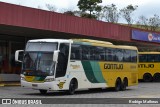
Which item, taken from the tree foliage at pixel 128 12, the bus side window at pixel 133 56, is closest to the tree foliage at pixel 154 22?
the tree foliage at pixel 128 12

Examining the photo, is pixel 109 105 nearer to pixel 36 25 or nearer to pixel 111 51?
pixel 111 51

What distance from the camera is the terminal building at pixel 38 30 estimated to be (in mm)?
28077

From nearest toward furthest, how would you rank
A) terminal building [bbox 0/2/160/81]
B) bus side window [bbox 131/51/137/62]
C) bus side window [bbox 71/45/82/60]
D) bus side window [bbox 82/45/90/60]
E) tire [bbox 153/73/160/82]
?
bus side window [bbox 71/45/82/60] < bus side window [bbox 82/45/90/60] < terminal building [bbox 0/2/160/81] < bus side window [bbox 131/51/137/62] < tire [bbox 153/73/160/82]

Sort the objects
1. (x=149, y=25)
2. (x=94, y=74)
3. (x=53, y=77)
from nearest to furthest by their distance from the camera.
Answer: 1. (x=53, y=77)
2. (x=94, y=74)
3. (x=149, y=25)

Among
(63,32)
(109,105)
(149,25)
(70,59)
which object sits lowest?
(109,105)

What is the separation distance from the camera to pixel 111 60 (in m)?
27.6

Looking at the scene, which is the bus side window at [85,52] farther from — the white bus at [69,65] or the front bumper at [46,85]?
the front bumper at [46,85]

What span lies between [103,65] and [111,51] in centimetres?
140

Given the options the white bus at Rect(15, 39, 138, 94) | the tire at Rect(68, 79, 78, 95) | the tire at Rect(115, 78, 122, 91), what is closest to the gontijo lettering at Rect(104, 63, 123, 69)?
the white bus at Rect(15, 39, 138, 94)

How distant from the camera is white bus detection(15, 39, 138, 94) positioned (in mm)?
21734

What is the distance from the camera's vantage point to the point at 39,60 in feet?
72.1

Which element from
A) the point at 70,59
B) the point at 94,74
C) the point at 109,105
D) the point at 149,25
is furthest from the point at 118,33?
the point at 149,25

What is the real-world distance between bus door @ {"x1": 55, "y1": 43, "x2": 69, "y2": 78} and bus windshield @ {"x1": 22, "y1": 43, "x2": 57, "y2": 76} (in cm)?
40

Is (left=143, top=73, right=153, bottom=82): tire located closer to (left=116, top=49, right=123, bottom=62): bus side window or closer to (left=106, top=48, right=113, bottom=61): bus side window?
(left=116, top=49, right=123, bottom=62): bus side window
